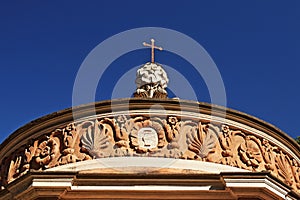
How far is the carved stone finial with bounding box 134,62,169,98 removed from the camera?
14414 mm

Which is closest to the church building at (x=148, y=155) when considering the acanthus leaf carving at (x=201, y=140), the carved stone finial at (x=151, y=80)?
the acanthus leaf carving at (x=201, y=140)

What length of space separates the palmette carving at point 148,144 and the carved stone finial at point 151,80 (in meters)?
2.59

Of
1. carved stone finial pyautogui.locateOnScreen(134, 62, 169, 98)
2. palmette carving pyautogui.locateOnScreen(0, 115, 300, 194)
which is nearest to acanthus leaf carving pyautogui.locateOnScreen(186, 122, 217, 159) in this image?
palmette carving pyautogui.locateOnScreen(0, 115, 300, 194)

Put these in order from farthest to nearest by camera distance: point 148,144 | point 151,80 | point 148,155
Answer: point 151,80 < point 148,144 < point 148,155

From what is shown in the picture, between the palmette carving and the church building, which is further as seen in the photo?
the palmette carving

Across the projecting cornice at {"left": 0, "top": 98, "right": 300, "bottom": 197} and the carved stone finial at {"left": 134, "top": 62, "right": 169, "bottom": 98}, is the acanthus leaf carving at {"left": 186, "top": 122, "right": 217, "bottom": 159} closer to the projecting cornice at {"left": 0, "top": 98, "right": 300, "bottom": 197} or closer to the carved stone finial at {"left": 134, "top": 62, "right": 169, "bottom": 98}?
the projecting cornice at {"left": 0, "top": 98, "right": 300, "bottom": 197}

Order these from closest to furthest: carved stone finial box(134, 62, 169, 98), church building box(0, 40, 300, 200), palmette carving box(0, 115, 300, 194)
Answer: church building box(0, 40, 300, 200) → palmette carving box(0, 115, 300, 194) → carved stone finial box(134, 62, 169, 98)

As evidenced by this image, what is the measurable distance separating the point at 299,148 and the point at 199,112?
2.48 meters

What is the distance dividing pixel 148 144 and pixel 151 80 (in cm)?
316

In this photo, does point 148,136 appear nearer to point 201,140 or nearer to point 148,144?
point 148,144

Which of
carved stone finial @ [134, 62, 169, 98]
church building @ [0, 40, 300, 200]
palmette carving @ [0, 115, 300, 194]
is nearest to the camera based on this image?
church building @ [0, 40, 300, 200]

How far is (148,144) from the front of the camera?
460 inches

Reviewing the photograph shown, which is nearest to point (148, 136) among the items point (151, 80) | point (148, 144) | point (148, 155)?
point (148, 144)

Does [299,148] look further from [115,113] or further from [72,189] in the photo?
[72,189]
